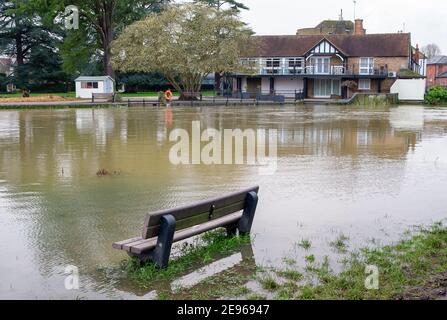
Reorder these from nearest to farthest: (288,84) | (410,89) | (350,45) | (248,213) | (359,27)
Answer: (248,213) → (410,89) → (350,45) → (288,84) → (359,27)

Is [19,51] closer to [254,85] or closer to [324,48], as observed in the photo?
[254,85]

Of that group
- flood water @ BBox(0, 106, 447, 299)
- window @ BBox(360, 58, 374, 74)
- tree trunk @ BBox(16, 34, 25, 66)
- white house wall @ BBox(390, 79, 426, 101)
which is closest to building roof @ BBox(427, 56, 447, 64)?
window @ BBox(360, 58, 374, 74)

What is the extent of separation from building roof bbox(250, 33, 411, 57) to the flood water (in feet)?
131

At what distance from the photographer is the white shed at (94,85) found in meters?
51.2

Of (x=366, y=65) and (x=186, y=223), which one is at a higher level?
(x=366, y=65)

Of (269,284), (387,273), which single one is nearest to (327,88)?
(387,273)

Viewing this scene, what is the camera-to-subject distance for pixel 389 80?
56219 millimetres

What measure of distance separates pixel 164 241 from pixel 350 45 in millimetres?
56033

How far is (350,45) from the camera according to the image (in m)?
58.7

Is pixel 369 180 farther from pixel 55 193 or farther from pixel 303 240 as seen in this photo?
pixel 55 193

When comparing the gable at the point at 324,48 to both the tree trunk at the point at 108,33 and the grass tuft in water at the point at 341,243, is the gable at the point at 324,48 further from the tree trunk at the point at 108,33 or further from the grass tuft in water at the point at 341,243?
the grass tuft in water at the point at 341,243

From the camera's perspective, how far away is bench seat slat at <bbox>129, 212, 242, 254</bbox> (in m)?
5.90

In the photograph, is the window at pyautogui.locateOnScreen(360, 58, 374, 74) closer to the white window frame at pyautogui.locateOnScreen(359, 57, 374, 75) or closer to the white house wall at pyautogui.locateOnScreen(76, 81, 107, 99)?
the white window frame at pyautogui.locateOnScreen(359, 57, 374, 75)

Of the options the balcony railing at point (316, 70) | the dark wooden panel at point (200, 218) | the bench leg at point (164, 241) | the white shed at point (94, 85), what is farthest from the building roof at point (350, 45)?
the bench leg at point (164, 241)
